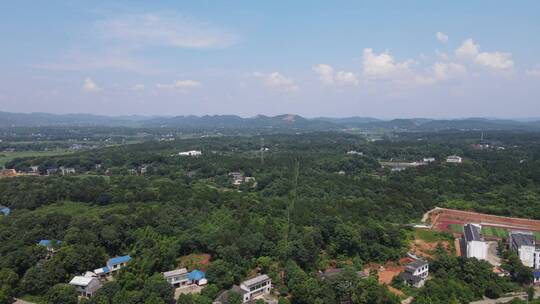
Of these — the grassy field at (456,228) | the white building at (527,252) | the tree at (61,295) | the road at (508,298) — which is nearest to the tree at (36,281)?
the tree at (61,295)

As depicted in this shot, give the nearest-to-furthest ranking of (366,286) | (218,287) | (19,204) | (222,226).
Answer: (366,286) < (218,287) < (222,226) < (19,204)

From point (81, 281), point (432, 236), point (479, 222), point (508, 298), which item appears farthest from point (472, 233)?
point (81, 281)

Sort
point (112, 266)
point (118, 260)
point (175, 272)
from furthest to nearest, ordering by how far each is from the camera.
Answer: point (118, 260)
point (112, 266)
point (175, 272)

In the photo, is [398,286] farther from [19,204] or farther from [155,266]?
[19,204]

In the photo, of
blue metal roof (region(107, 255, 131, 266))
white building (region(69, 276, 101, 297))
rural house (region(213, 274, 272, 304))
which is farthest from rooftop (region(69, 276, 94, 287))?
rural house (region(213, 274, 272, 304))

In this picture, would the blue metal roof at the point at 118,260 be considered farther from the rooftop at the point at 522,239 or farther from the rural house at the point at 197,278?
the rooftop at the point at 522,239

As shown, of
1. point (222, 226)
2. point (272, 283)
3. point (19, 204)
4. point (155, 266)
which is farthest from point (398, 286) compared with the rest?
point (19, 204)

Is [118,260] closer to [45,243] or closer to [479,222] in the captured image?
[45,243]
